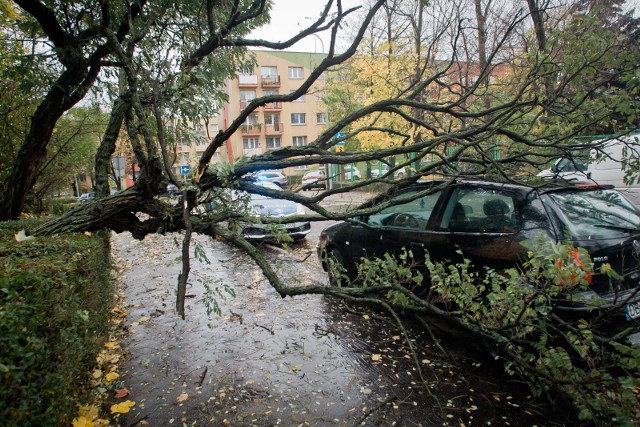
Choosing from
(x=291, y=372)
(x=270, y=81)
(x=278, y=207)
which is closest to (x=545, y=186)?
(x=291, y=372)

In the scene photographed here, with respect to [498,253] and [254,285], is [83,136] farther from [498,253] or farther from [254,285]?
[498,253]

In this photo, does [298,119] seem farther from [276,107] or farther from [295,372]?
[295,372]

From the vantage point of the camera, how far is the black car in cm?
297

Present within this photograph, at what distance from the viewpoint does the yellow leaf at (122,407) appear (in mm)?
2865

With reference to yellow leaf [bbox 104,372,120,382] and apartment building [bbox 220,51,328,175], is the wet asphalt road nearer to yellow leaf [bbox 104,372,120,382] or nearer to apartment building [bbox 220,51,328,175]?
yellow leaf [bbox 104,372,120,382]

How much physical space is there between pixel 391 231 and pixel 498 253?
1443 mm

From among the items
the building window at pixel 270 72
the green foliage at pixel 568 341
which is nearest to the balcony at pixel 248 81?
the building window at pixel 270 72

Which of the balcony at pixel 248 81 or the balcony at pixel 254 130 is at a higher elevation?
the balcony at pixel 248 81

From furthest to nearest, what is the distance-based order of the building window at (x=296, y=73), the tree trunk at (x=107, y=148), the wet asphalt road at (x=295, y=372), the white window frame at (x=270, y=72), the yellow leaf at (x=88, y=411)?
the building window at (x=296, y=73) → the white window frame at (x=270, y=72) → the tree trunk at (x=107, y=148) → the wet asphalt road at (x=295, y=372) → the yellow leaf at (x=88, y=411)

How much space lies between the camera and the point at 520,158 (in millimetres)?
3846

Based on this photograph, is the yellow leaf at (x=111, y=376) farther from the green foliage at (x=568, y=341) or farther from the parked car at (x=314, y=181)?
the green foliage at (x=568, y=341)

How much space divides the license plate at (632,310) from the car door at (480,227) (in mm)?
836

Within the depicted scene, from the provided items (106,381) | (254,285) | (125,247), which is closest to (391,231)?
(254,285)

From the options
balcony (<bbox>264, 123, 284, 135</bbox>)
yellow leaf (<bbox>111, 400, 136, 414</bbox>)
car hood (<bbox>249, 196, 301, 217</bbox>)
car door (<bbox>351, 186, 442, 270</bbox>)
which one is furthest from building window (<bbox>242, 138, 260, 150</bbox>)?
yellow leaf (<bbox>111, 400, 136, 414</bbox>)
